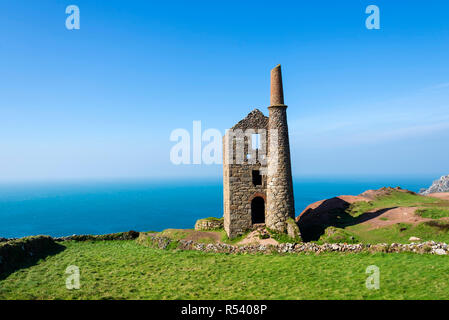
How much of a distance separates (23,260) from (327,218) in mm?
25177

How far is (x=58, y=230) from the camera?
322 feet

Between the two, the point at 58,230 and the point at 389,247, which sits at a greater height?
the point at 389,247

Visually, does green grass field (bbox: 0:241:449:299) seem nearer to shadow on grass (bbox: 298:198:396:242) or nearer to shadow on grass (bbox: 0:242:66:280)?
shadow on grass (bbox: 0:242:66:280)

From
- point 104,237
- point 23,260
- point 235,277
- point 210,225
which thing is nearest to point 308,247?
point 235,277

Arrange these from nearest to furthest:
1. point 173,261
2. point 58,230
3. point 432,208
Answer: point 173,261
point 432,208
point 58,230

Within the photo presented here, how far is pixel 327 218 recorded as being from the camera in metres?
27.5

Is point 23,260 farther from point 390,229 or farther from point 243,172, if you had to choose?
point 390,229

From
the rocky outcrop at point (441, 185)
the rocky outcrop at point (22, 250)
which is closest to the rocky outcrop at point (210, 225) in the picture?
the rocky outcrop at point (22, 250)

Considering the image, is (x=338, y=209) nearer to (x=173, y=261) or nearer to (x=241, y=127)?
(x=241, y=127)

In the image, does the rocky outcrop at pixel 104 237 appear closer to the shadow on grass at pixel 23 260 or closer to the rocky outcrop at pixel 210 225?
the shadow on grass at pixel 23 260

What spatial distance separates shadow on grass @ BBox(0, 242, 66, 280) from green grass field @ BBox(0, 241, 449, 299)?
1.70 ft

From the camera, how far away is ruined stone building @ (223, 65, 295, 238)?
24.2 meters
